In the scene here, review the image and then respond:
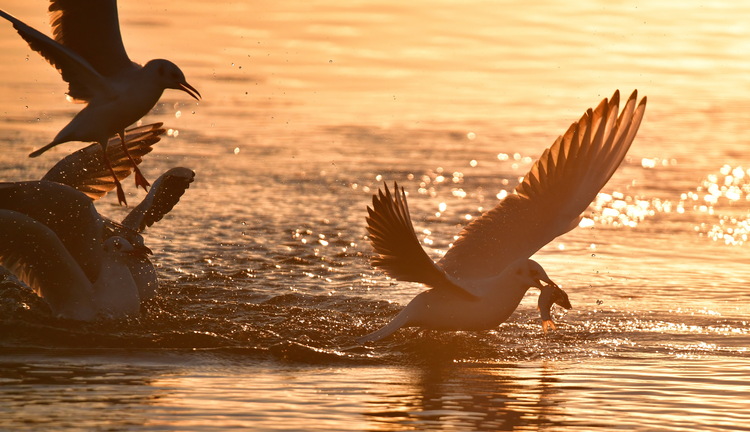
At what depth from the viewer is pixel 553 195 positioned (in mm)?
8977

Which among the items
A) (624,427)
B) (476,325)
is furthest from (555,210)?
(624,427)

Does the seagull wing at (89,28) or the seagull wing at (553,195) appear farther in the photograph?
the seagull wing at (89,28)

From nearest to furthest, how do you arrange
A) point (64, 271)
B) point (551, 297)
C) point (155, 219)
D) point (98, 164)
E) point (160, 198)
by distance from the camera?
point (551, 297) → point (64, 271) → point (160, 198) → point (155, 219) → point (98, 164)

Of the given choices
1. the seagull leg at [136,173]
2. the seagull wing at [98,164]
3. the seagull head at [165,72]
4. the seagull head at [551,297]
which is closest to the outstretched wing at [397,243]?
the seagull head at [551,297]

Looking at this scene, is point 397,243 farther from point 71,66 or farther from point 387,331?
point 71,66

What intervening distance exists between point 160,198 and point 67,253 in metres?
1.59

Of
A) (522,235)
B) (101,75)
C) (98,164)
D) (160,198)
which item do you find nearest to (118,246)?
(160,198)

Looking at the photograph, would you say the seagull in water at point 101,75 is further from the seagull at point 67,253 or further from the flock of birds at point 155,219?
the seagull at point 67,253

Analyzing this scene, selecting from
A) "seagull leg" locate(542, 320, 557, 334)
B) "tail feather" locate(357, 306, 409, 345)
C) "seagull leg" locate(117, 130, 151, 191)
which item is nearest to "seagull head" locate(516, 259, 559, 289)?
"seagull leg" locate(542, 320, 557, 334)

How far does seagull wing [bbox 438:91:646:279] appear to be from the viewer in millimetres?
8781

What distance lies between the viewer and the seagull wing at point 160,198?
1031cm

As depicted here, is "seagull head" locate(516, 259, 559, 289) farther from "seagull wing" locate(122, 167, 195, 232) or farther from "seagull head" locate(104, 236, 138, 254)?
"seagull head" locate(104, 236, 138, 254)

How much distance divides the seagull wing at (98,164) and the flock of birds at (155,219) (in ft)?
2.13

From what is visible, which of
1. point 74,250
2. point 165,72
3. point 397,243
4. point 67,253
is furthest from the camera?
point 165,72
